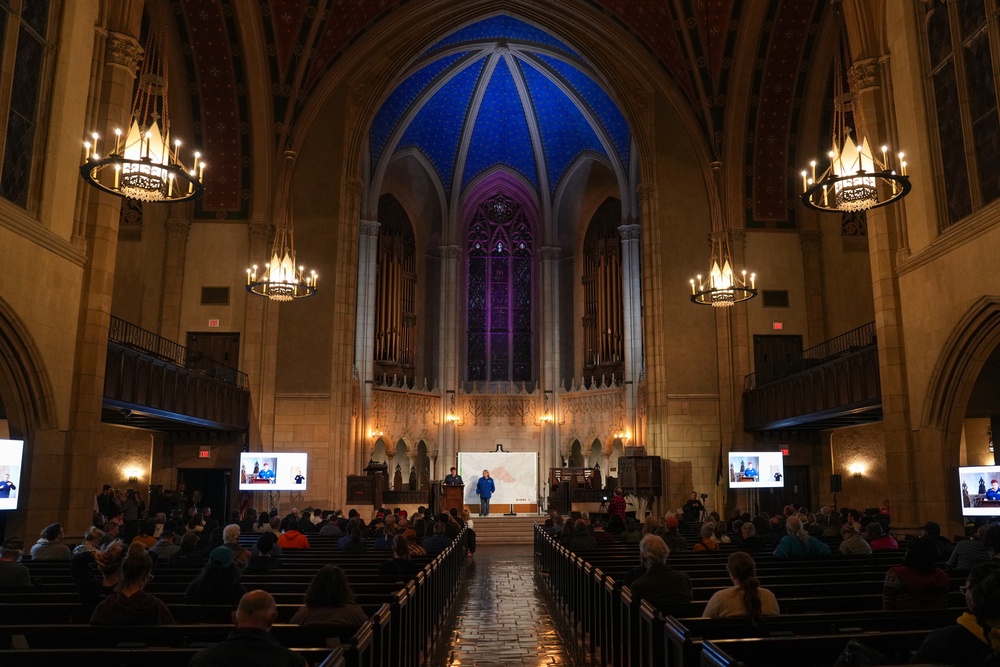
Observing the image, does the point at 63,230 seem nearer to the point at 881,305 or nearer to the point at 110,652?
the point at 110,652

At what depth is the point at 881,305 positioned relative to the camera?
1270 centimetres

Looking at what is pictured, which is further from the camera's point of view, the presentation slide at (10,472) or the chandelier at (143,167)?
the presentation slide at (10,472)

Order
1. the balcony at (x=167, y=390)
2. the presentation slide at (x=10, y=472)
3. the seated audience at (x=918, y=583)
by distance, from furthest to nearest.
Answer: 1. the balcony at (x=167, y=390)
2. the presentation slide at (x=10, y=472)
3. the seated audience at (x=918, y=583)

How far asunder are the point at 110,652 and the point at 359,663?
106 centimetres

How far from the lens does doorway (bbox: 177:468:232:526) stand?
1992cm

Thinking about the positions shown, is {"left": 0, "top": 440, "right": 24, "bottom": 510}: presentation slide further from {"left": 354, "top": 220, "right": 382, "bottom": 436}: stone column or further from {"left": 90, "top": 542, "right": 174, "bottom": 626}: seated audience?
{"left": 354, "top": 220, "right": 382, "bottom": 436}: stone column

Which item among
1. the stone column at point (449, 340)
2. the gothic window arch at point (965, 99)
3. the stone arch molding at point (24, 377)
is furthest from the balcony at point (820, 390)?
the stone arch molding at point (24, 377)

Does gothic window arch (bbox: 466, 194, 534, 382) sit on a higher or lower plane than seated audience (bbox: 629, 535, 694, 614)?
higher

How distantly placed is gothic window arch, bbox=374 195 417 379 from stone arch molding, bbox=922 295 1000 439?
19373 millimetres

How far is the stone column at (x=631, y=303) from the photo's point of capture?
89.0 feet

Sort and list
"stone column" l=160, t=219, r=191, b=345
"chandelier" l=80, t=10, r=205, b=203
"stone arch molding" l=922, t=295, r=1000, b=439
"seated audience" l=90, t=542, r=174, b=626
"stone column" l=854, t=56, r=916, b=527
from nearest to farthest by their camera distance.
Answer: "seated audience" l=90, t=542, r=174, b=626 < "chandelier" l=80, t=10, r=205, b=203 < "stone arch molding" l=922, t=295, r=1000, b=439 < "stone column" l=854, t=56, r=916, b=527 < "stone column" l=160, t=219, r=191, b=345

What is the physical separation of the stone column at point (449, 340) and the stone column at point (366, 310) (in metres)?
3.25

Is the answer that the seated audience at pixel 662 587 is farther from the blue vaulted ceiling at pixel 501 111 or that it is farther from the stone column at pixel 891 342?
the blue vaulted ceiling at pixel 501 111

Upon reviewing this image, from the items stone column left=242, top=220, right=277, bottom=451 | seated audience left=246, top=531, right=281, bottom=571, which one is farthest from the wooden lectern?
seated audience left=246, top=531, right=281, bottom=571
